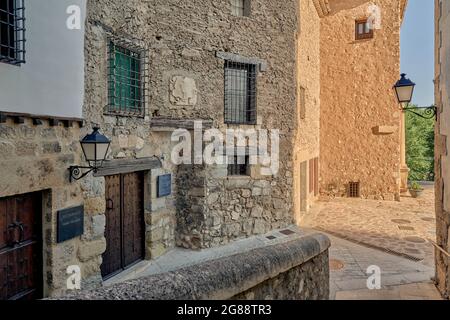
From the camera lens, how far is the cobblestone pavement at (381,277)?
207 inches

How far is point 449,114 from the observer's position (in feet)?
15.7

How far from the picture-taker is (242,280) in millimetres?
2463

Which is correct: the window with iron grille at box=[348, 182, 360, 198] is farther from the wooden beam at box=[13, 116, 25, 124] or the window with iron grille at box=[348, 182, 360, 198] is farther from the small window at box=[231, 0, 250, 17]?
the wooden beam at box=[13, 116, 25, 124]

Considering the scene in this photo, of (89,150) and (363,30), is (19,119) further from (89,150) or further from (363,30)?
(363,30)

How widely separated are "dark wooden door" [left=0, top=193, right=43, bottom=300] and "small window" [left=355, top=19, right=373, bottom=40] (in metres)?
14.0

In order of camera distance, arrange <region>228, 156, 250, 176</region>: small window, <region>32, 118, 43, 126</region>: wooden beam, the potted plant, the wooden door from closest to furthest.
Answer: <region>32, 118, 43, 126</region>: wooden beam
the wooden door
<region>228, 156, 250, 176</region>: small window
the potted plant

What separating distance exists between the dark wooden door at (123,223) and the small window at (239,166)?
2.47 metres

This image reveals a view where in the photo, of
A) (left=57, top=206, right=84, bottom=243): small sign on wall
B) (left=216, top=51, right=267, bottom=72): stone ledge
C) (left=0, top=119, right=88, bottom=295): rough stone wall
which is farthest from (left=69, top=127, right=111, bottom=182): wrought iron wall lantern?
(left=216, top=51, right=267, bottom=72): stone ledge

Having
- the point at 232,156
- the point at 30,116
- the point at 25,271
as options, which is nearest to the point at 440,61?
the point at 232,156

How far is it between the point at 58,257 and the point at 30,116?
1996 millimetres

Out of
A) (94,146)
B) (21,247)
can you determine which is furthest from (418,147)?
(21,247)

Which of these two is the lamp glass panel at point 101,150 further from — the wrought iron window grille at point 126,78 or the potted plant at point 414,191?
the potted plant at point 414,191

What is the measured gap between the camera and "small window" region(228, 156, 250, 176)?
26.9 ft

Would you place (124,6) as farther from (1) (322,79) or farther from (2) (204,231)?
(1) (322,79)
